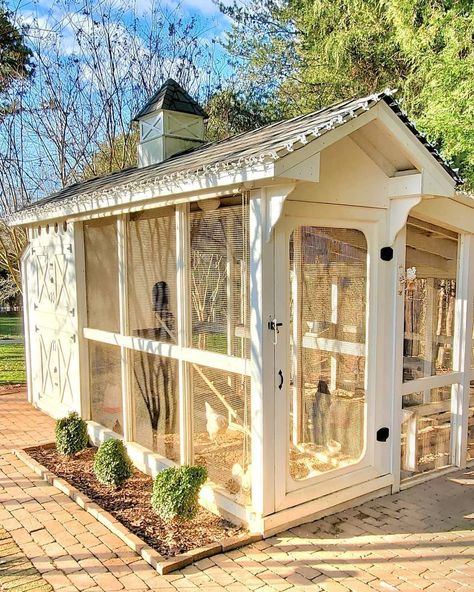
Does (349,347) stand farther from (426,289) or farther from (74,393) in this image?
(74,393)

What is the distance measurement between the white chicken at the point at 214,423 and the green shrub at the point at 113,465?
893 millimetres

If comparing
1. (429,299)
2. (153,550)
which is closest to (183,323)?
(153,550)

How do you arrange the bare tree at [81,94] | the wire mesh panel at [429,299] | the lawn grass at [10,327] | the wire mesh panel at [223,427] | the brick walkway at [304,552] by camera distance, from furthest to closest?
the lawn grass at [10,327], the bare tree at [81,94], the wire mesh panel at [429,299], the wire mesh panel at [223,427], the brick walkway at [304,552]

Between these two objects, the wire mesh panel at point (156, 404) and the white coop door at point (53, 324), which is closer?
the wire mesh panel at point (156, 404)

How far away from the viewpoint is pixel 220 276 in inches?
141

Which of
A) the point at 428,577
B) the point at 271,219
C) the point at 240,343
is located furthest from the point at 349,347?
the point at 428,577

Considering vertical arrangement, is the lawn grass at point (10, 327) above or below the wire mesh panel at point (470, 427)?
below

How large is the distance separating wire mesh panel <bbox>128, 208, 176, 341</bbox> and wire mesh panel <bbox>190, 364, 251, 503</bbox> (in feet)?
1.87

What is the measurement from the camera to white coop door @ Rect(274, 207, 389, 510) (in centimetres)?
340

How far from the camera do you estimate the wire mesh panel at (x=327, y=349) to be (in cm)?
360

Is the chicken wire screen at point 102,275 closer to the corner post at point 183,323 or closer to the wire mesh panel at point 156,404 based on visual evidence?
the wire mesh panel at point 156,404

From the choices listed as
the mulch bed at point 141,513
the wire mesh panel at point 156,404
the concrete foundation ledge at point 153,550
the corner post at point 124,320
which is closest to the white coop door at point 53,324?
the corner post at point 124,320

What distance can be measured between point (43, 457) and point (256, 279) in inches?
127

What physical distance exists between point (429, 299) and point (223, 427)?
214 centimetres
